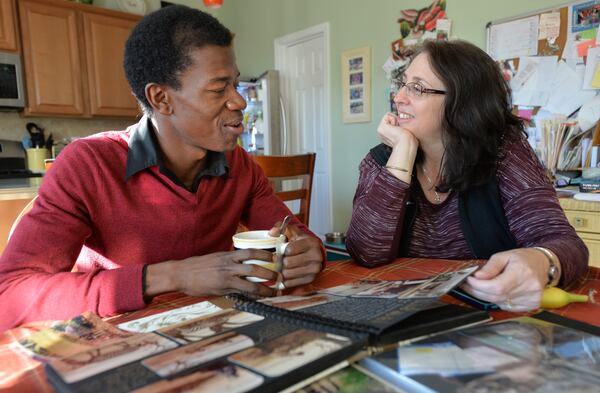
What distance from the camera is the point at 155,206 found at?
100cm

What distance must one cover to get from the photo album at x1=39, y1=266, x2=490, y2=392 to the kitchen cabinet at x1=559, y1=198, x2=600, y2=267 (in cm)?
173

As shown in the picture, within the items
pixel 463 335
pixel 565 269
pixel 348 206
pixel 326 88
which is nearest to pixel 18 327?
pixel 463 335

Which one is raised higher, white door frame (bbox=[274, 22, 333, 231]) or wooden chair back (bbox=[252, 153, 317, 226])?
white door frame (bbox=[274, 22, 333, 231])

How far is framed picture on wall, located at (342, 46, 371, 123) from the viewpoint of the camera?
362 cm

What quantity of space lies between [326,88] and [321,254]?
3354 mm

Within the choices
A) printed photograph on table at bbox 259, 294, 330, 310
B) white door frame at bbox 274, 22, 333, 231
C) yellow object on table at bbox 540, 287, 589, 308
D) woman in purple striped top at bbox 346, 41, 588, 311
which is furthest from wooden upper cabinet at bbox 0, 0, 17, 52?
yellow object on table at bbox 540, 287, 589, 308

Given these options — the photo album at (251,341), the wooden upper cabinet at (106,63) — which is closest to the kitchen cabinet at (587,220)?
the photo album at (251,341)

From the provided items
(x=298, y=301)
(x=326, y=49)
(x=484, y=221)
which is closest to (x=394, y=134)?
(x=484, y=221)

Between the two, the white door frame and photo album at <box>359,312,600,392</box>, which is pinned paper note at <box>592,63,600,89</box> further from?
photo album at <box>359,312,600,392</box>

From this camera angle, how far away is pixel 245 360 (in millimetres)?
406

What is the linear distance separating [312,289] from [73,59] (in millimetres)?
3651

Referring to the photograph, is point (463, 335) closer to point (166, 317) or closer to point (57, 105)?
point (166, 317)

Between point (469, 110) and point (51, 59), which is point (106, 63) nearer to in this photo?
point (51, 59)

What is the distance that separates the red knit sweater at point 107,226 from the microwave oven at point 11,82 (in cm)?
295
